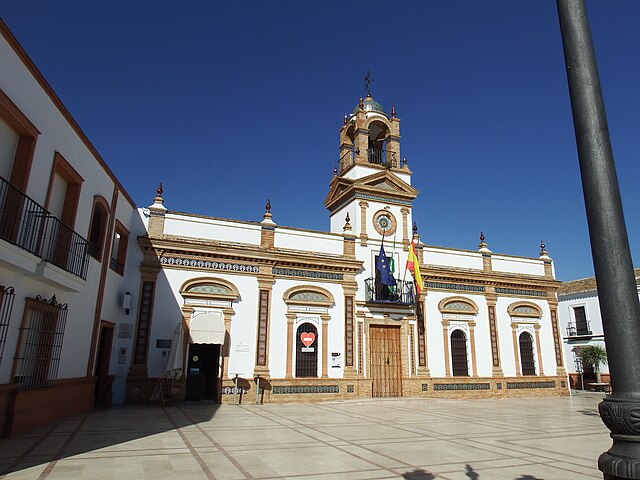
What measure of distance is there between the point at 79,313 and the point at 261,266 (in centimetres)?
672

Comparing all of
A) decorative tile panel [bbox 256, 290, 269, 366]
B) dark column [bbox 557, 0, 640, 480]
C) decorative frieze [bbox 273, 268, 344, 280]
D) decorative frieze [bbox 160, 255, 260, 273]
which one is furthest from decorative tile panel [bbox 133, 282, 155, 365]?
dark column [bbox 557, 0, 640, 480]

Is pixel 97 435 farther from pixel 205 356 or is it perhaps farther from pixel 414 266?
pixel 414 266

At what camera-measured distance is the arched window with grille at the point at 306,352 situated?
16.8 metres

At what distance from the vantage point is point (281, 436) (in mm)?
9203

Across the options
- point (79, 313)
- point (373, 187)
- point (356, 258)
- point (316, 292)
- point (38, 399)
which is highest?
point (373, 187)

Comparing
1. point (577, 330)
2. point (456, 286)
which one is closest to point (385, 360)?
point (456, 286)

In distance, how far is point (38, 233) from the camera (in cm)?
877

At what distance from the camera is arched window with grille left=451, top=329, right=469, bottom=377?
19.4m

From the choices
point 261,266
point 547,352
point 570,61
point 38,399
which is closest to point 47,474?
point 38,399

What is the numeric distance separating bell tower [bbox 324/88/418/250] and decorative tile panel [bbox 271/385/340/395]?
19.3 feet

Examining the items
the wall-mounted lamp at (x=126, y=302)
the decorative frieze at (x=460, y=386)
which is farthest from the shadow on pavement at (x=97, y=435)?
the decorative frieze at (x=460, y=386)

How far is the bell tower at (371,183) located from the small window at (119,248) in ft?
29.2

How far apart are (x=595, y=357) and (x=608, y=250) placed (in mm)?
27500

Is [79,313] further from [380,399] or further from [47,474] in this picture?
[380,399]
